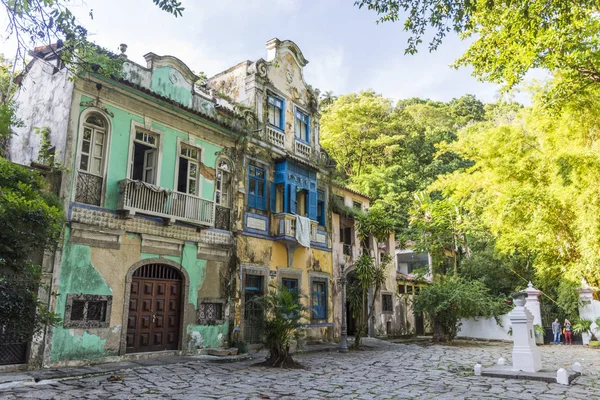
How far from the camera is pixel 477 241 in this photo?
27000mm

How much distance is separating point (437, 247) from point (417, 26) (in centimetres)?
1873

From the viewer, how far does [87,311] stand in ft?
35.4

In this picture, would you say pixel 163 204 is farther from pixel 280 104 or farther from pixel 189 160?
pixel 280 104

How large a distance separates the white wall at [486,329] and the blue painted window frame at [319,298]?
8682 millimetres

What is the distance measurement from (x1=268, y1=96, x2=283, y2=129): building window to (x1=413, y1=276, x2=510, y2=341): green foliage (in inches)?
389

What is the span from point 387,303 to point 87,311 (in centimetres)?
1549

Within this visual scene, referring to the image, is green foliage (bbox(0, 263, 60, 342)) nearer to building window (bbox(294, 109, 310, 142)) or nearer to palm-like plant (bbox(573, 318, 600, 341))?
building window (bbox(294, 109, 310, 142))

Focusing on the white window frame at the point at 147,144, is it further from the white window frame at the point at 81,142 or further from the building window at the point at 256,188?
the building window at the point at 256,188

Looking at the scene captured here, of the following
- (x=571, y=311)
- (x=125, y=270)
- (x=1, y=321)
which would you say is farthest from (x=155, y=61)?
(x=571, y=311)

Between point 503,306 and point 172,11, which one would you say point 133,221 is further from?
point 503,306

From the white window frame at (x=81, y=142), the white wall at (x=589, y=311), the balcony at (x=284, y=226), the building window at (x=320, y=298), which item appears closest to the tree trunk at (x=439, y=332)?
the building window at (x=320, y=298)

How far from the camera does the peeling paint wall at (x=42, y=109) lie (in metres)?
11.1

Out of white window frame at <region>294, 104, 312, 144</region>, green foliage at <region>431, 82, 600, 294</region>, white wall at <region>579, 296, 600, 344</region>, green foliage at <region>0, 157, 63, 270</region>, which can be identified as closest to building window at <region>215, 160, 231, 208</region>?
white window frame at <region>294, 104, 312, 144</region>

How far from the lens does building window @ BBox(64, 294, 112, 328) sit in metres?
10.4
